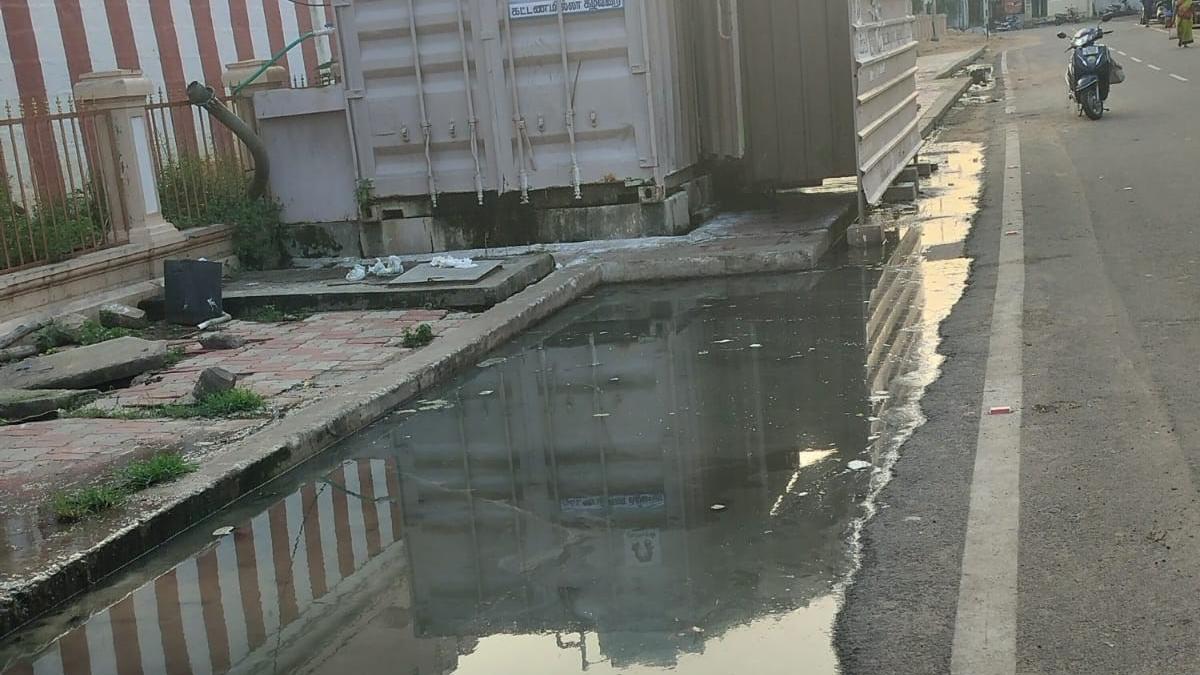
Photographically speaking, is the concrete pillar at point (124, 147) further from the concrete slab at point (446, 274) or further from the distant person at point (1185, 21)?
the distant person at point (1185, 21)

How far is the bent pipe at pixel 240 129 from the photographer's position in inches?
446

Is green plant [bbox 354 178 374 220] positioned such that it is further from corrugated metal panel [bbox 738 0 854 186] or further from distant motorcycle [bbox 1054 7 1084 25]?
distant motorcycle [bbox 1054 7 1084 25]

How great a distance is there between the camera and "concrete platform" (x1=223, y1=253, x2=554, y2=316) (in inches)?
381

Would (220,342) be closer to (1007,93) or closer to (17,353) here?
(17,353)

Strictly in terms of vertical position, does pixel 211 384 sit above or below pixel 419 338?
above

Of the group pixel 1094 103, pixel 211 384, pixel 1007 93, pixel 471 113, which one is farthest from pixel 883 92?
pixel 1007 93

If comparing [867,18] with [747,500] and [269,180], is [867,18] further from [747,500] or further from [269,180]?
[747,500]

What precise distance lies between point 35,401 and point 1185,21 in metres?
36.5

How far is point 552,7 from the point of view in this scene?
1117 centimetres

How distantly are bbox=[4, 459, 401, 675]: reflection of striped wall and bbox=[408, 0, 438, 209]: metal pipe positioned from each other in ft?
20.9

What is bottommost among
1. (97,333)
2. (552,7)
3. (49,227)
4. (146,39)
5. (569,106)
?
(97,333)

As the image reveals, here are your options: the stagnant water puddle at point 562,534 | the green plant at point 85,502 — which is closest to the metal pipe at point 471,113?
the stagnant water puddle at point 562,534

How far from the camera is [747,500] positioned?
199 inches

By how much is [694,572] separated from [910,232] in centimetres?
767
